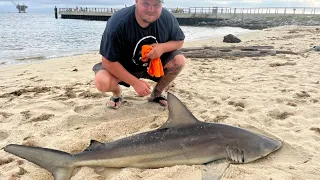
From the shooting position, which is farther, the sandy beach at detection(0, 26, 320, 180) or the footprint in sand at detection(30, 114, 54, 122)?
the footprint in sand at detection(30, 114, 54, 122)

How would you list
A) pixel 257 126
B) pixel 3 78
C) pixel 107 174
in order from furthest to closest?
pixel 3 78, pixel 257 126, pixel 107 174

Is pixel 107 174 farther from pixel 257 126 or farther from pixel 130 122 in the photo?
pixel 257 126

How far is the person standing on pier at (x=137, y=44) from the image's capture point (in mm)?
3615

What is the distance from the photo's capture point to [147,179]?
2.53m

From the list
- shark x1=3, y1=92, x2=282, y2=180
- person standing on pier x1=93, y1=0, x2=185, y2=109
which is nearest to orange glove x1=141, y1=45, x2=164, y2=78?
person standing on pier x1=93, y1=0, x2=185, y2=109

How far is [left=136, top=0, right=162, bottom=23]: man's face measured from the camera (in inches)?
138

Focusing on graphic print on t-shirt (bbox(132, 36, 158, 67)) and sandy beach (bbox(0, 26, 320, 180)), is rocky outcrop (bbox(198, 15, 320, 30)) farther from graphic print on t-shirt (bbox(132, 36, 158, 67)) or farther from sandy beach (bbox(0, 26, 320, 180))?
graphic print on t-shirt (bbox(132, 36, 158, 67))

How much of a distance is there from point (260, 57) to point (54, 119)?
6716 millimetres

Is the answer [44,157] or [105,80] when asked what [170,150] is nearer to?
[44,157]

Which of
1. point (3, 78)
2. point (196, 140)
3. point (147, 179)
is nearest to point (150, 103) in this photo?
point (196, 140)

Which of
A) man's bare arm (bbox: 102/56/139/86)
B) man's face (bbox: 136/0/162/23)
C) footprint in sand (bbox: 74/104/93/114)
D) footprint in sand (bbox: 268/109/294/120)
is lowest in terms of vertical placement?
footprint in sand (bbox: 74/104/93/114)

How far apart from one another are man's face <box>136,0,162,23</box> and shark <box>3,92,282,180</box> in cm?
119

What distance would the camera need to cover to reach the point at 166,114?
13.7 feet

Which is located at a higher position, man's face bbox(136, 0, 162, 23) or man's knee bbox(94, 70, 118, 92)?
man's face bbox(136, 0, 162, 23)
